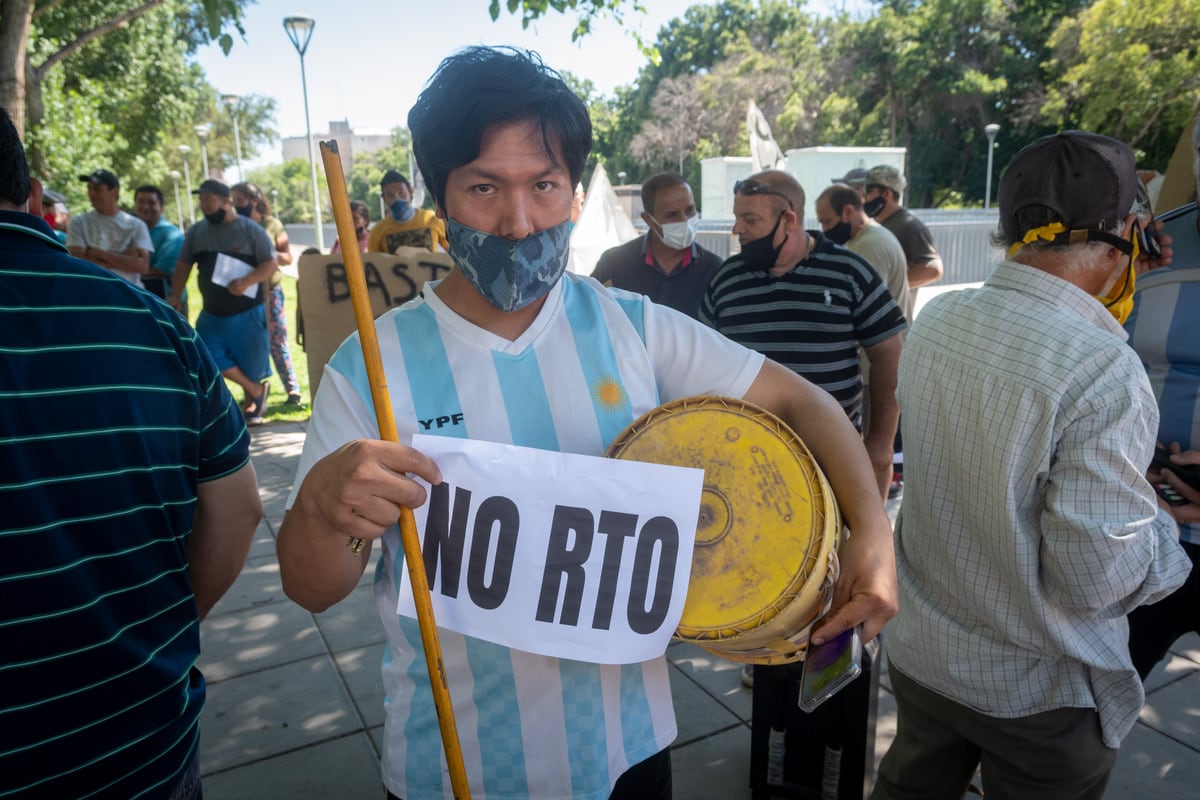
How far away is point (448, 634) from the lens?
1422 mm

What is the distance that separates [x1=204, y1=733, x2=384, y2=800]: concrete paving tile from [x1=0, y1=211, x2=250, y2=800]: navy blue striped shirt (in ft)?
5.39

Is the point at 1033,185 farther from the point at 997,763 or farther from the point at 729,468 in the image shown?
the point at 997,763

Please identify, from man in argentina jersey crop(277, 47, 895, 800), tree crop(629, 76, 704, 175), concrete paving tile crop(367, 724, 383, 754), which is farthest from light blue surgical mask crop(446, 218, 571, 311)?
tree crop(629, 76, 704, 175)

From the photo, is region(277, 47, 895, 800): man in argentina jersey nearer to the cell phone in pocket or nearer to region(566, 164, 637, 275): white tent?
the cell phone in pocket

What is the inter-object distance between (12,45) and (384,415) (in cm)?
731

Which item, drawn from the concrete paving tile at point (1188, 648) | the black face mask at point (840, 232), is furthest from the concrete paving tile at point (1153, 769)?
the black face mask at point (840, 232)

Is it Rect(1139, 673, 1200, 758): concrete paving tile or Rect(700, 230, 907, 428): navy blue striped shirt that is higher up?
Rect(700, 230, 907, 428): navy blue striped shirt

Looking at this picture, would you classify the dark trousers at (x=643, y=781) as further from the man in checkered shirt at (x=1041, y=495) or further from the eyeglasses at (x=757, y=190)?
the eyeglasses at (x=757, y=190)

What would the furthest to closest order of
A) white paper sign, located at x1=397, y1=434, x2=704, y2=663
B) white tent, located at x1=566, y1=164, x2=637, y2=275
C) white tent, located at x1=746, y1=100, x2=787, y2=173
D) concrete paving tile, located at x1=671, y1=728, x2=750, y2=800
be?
white tent, located at x1=746, y1=100, x2=787, y2=173 → white tent, located at x1=566, y1=164, x2=637, y2=275 → concrete paving tile, located at x1=671, y1=728, x2=750, y2=800 → white paper sign, located at x1=397, y1=434, x2=704, y2=663

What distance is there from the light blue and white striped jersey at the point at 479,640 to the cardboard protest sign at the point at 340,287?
4347mm

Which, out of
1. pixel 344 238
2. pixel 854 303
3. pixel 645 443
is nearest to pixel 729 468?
pixel 645 443

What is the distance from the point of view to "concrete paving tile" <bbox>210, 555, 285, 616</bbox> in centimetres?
447

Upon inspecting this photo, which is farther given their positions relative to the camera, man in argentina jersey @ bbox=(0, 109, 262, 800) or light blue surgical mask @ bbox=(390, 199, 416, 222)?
light blue surgical mask @ bbox=(390, 199, 416, 222)

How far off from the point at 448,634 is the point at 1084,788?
152 centimetres
